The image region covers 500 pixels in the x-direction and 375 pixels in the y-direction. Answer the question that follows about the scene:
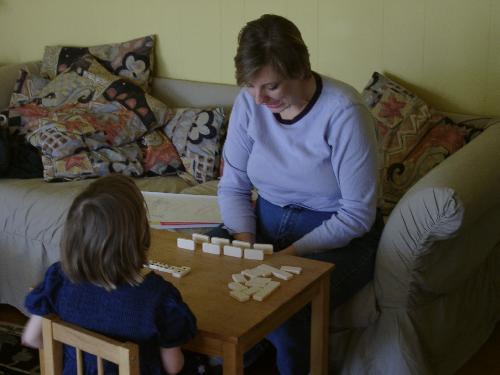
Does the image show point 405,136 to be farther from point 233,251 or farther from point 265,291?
point 265,291

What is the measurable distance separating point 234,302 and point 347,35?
1.65m

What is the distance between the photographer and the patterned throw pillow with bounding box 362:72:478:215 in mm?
2600

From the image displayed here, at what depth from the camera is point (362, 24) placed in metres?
2.91

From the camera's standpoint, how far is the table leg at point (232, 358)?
1.46 metres

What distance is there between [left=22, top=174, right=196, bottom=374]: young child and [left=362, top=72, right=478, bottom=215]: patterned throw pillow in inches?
49.0

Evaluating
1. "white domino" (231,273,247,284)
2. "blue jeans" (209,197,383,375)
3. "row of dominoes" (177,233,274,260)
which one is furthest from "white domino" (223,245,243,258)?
"blue jeans" (209,197,383,375)

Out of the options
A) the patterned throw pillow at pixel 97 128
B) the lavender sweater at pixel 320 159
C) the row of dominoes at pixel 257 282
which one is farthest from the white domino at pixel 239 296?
the patterned throw pillow at pixel 97 128

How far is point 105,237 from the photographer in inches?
54.9

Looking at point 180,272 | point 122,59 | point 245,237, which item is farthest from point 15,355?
point 122,59

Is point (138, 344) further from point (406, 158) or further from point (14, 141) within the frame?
point (14, 141)

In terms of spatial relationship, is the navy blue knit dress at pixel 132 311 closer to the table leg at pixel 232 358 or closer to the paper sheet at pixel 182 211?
the table leg at pixel 232 358

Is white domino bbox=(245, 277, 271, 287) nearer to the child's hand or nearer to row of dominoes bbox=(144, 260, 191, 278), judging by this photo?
row of dominoes bbox=(144, 260, 191, 278)

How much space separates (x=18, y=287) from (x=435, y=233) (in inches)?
63.6

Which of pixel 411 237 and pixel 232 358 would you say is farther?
pixel 411 237
